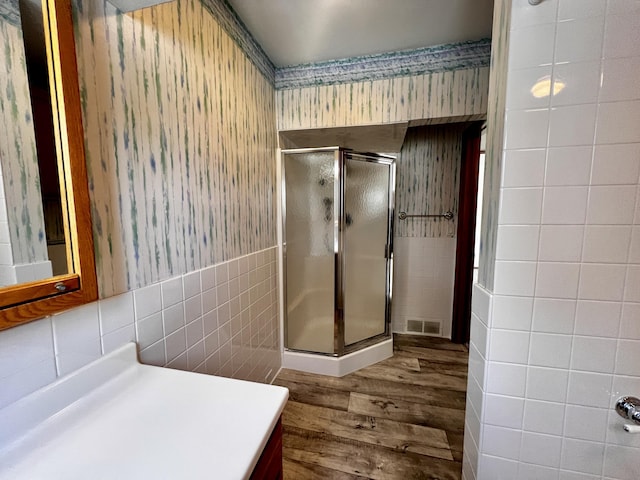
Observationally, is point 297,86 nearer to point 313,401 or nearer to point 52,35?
point 52,35

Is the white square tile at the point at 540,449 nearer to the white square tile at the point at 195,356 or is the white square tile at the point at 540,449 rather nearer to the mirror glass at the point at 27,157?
the white square tile at the point at 195,356

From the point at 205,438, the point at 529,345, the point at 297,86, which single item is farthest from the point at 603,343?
the point at 297,86

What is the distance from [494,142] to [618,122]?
301 mm

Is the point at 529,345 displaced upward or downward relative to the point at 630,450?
upward

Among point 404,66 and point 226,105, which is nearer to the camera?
point 226,105

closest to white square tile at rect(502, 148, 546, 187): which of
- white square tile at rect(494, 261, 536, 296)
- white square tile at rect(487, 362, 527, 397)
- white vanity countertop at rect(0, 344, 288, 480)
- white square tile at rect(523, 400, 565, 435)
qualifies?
white square tile at rect(494, 261, 536, 296)

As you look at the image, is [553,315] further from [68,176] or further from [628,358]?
[68,176]

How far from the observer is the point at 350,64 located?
1841 mm

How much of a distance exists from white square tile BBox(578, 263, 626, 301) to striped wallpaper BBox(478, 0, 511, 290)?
0.25m

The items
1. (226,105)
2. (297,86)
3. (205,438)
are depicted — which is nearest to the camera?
(205,438)

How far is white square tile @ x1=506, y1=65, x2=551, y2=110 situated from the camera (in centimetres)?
77

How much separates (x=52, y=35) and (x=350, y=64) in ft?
5.68

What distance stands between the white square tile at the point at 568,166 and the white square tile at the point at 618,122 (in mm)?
54

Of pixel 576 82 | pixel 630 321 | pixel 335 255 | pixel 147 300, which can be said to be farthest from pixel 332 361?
pixel 576 82
